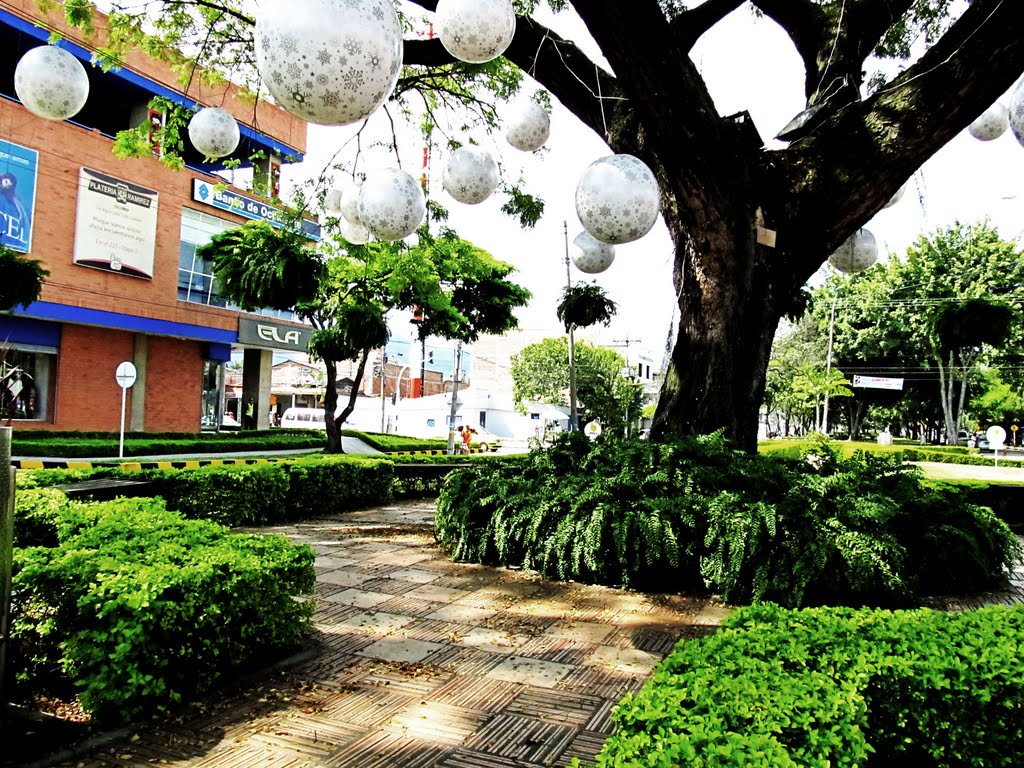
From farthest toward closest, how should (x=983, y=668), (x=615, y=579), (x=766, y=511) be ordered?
(x=615, y=579) → (x=766, y=511) → (x=983, y=668)

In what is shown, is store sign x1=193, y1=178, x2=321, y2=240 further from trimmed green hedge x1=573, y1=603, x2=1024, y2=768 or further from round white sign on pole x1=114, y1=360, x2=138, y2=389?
trimmed green hedge x1=573, y1=603, x2=1024, y2=768

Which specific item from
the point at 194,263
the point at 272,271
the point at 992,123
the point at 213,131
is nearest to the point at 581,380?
the point at 194,263

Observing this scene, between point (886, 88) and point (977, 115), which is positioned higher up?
point (886, 88)

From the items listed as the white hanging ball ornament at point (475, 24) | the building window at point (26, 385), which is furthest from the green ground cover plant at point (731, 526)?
the building window at point (26, 385)

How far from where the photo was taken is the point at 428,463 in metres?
12.8

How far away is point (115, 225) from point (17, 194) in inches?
113

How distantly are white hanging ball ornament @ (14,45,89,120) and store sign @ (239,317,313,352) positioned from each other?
20.5 m

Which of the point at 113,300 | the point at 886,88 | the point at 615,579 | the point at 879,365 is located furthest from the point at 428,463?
the point at 879,365

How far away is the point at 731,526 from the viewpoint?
532cm

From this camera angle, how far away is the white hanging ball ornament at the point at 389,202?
199 inches

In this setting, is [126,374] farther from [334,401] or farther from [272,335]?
[272,335]

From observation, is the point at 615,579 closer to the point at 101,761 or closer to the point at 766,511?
the point at 766,511

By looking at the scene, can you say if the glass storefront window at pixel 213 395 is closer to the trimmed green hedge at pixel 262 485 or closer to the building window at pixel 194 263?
the building window at pixel 194 263

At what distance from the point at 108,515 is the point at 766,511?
4534 millimetres
